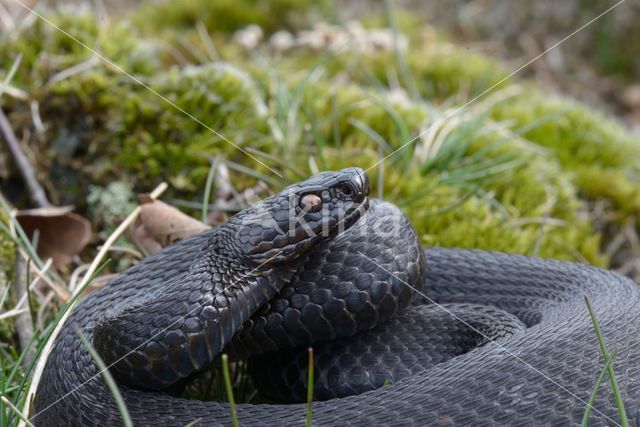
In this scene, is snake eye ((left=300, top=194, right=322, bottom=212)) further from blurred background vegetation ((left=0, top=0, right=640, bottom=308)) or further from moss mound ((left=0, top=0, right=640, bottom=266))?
moss mound ((left=0, top=0, right=640, bottom=266))

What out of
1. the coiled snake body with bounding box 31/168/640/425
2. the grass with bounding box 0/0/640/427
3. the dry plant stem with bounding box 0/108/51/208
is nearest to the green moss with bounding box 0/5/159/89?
the grass with bounding box 0/0/640/427

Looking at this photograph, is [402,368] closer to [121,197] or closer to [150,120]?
[121,197]

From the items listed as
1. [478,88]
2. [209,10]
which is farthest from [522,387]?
[209,10]

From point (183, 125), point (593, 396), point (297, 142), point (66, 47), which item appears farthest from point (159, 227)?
point (593, 396)

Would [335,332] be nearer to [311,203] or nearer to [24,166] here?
[311,203]

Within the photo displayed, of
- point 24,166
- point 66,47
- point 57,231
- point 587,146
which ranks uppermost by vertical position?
point 66,47

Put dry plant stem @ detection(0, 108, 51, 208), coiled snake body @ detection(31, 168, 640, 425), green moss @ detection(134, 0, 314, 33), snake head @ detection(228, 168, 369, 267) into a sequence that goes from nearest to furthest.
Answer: coiled snake body @ detection(31, 168, 640, 425), snake head @ detection(228, 168, 369, 267), dry plant stem @ detection(0, 108, 51, 208), green moss @ detection(134, 0, 314, 33)

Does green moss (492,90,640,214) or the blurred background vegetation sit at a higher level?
the blurred background vegetation
